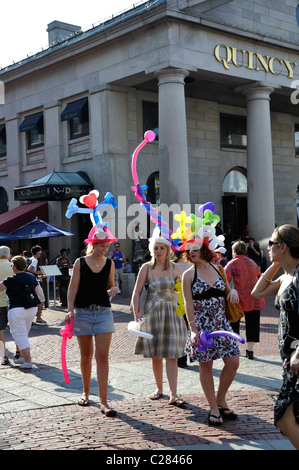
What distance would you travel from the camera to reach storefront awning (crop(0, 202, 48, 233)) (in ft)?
75.8

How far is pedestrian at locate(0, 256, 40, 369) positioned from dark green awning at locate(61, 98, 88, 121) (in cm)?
1383

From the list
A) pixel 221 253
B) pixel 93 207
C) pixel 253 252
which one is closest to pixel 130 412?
pixel 93 207

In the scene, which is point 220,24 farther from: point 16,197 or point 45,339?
point 45,339

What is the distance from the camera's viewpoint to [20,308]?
29.4ft

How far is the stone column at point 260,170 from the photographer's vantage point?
21.7 m

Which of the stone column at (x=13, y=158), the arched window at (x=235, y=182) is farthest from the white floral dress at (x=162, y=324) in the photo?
the stone column at (x=13, y=158)

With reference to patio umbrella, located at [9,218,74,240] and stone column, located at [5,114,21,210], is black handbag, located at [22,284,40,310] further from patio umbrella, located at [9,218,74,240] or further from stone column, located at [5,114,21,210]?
stone column, located at [5,114,21,210]

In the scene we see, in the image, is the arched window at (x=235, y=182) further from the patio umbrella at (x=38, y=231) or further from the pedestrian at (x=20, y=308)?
the pedestrian at (x=20, y=308)

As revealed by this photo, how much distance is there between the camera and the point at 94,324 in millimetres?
6441

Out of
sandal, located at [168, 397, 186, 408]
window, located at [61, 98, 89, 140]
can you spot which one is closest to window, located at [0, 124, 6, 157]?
window, located at [61, 98, 89, 140]

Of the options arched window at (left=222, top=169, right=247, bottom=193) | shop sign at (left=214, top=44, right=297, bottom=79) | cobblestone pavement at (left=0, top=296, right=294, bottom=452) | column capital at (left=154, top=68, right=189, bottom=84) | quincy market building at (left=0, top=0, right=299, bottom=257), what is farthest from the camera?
arched window at (left=222, top=169, right=247, bottom=193)

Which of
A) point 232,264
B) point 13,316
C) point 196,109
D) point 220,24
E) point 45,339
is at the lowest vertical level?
point 45,339

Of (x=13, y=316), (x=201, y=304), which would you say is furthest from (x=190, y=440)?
(x=13, y=316)
